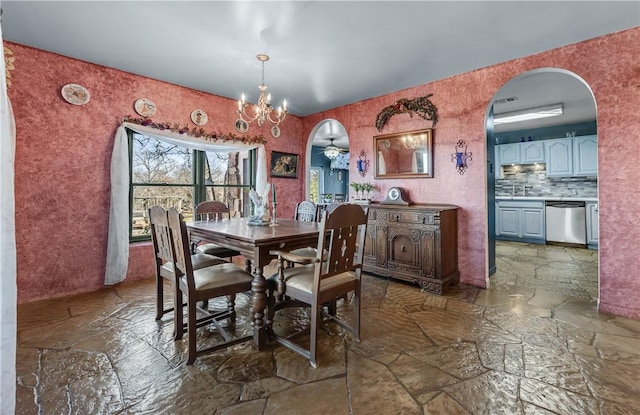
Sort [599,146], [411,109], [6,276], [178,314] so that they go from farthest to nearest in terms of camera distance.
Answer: [411,109]
[599,146]
[178,314]
[6,276]

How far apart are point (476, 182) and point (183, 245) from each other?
3.18 m

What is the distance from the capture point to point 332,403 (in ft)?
5.06

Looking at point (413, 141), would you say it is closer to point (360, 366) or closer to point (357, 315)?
point (357, 315)

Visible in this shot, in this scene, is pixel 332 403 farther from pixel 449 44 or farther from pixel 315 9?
pixel 449 44

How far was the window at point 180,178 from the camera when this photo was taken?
3783 millimetres

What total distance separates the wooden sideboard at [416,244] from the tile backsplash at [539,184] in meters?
4.35

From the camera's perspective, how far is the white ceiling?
2.28 m

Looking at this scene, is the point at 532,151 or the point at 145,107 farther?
the point at 532,151

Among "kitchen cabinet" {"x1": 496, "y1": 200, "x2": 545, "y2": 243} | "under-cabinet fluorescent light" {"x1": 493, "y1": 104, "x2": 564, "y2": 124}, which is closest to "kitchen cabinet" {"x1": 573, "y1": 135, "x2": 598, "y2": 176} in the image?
"kitchen cabinet" {"x1": 496, "y1": 200, "x2": 545, "y2": 243}

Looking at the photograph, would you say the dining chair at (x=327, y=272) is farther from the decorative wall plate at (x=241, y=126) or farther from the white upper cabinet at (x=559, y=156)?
the white upper cabinet at (x=559, y=156)

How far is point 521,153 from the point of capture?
21.1 feet

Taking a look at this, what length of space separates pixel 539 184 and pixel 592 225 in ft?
4.37

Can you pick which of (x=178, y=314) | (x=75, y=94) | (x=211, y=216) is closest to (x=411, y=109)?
(x=211, y=216)

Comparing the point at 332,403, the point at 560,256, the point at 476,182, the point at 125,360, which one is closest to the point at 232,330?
the point at 125,360
